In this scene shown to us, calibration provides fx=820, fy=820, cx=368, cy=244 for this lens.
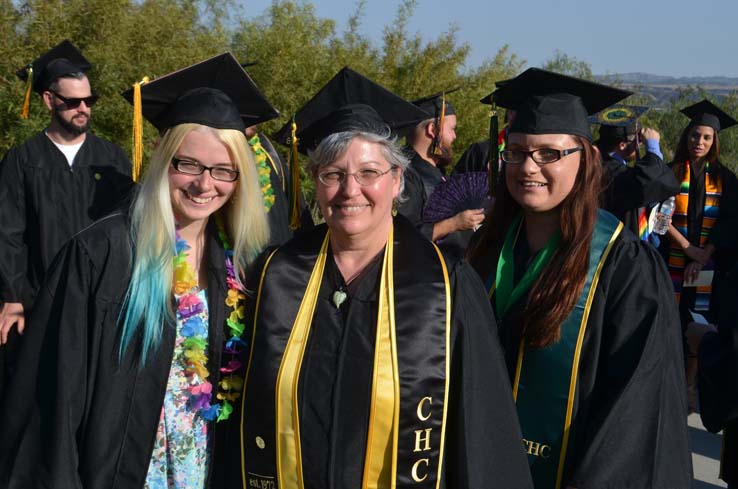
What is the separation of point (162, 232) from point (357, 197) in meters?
0.65

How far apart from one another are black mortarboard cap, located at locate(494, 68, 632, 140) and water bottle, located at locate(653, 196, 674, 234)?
4.05 m

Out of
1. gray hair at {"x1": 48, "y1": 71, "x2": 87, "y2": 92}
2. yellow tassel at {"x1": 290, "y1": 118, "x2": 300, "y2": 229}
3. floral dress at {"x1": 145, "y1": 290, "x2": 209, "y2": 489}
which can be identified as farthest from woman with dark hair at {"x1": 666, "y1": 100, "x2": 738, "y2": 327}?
floral dress at {"x1": 145, "y1": 290, "x2": 209, "y2": 489}

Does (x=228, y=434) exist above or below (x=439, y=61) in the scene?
below

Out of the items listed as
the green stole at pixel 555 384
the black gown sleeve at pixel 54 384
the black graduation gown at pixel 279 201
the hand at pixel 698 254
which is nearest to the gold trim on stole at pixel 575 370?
the green stole at pixel 555 384

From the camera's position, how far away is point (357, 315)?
98.0 inches

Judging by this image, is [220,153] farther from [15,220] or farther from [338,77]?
[15,220]

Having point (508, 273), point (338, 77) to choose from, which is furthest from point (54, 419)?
point (338, 77)

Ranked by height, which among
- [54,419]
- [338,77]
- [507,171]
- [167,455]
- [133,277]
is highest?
[338,77]

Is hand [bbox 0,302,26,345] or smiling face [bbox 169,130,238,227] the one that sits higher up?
smiling face [bbox 169,130,238,227]

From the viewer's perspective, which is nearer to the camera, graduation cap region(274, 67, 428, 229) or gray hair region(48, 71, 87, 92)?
graduation cap region(274, 67, 428, 229)

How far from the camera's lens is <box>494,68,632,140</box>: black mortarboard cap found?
2.90 meters

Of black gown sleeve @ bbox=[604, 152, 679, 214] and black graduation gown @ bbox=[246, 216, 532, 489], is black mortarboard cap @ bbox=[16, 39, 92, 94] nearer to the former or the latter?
black gown sleeve @ bbox=[604, 152, 679, 214]

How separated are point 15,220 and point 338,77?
9.22 feet

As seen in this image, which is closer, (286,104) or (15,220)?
(15,220)
